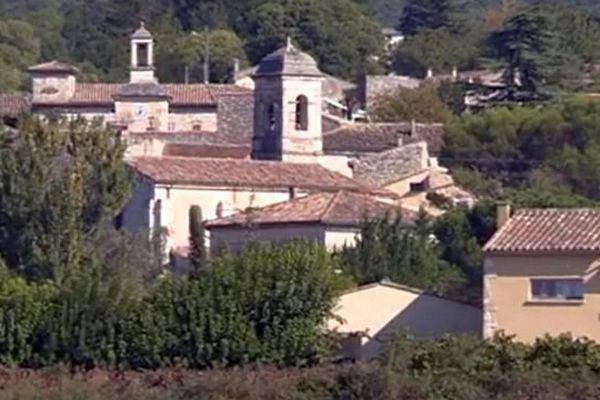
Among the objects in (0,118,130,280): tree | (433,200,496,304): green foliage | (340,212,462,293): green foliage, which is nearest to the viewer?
(0,118,130,280): tree

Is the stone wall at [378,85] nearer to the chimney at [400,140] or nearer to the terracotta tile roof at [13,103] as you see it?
the terracotta tile roof at [13,103]

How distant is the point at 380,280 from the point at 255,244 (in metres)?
2.37

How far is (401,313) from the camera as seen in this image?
158ft

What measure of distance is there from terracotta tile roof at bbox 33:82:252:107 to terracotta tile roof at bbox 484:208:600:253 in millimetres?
39555

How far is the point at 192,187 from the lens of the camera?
209 feet

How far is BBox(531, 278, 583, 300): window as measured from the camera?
45.8m

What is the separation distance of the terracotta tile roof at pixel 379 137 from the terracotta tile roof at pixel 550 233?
96.6 ft

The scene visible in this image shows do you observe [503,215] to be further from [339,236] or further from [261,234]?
[261,234]

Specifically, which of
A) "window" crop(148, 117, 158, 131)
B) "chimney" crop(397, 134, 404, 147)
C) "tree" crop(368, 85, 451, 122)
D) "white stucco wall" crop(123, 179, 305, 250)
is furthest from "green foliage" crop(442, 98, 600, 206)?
"window" crop(148, 117, 158, 131)

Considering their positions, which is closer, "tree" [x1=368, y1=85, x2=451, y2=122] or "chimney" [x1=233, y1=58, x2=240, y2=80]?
"tree" [x1=368, y1=85, x2=451, y2=122]

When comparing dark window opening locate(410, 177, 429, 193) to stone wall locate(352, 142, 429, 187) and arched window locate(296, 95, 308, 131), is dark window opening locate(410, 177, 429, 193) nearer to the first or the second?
stone wall locate(352, 142, 429, 187)

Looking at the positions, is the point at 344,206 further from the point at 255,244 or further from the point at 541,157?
the point at 541,157

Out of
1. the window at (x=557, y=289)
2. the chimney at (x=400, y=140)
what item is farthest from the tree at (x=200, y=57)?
the window at (x=557, y=289)

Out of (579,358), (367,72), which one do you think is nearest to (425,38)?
(367,72)
